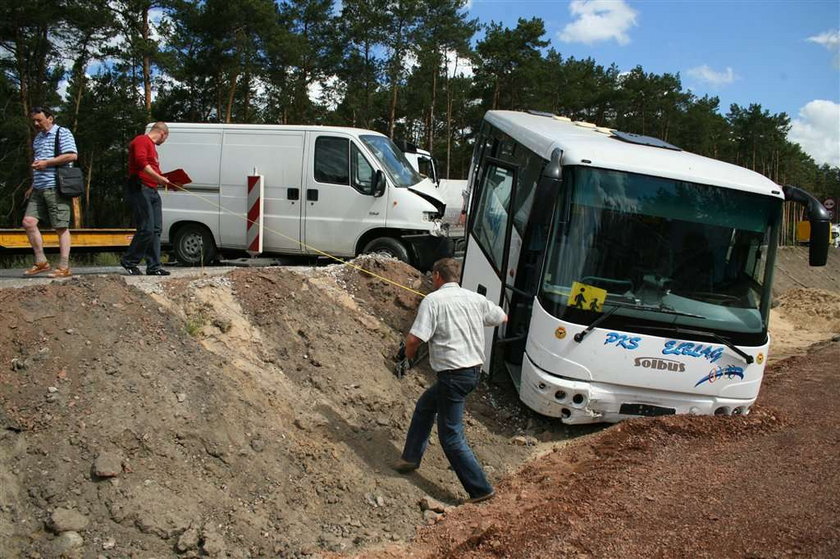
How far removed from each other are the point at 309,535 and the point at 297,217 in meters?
7.05

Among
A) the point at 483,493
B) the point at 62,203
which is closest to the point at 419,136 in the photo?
the point at 62,203

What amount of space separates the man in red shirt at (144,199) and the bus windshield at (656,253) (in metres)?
4.74

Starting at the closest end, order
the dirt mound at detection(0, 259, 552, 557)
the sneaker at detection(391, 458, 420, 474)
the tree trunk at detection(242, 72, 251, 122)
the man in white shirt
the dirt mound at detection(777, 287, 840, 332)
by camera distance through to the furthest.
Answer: the dirt mound at detection(0, 259, 552, 557) < the man in white shirt < the sneaker at detection(391, 458, 420, 474) < the dirt mound at detection(777, 287, 840, 332) < the tree trunk at detection(242, 72, 251, 122)

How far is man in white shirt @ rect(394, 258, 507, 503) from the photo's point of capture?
5.57 metres

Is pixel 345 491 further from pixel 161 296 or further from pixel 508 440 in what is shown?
pixel 161 296

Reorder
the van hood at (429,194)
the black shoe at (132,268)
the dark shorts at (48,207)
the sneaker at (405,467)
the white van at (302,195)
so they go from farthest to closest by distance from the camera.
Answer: the van hood at (429,194)
the white van at (302,195)
the black shoe at (132,268)
the dark shorts at (48,207)
the sneaker at (405,467)

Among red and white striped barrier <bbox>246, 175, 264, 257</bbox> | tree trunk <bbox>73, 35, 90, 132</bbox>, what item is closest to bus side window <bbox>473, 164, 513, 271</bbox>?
red and white striped barrier <bbox>246, 175, 264, 257</bbox>

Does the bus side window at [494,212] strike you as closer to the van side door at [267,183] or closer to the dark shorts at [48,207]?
the van side door at [267,183]

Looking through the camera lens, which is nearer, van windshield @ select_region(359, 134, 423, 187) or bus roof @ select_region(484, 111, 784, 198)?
bus roof @ select_region(484, 111, 784, 198)

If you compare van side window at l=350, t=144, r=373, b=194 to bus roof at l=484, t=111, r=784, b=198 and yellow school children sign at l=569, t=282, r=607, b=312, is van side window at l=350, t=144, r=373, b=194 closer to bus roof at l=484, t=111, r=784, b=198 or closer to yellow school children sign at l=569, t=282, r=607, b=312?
bus roof at l=484, t=111, r=784, b=198

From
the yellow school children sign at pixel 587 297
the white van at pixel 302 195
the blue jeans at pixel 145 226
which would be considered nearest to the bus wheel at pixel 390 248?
the white van at pixel 302 195

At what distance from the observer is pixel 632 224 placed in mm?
Result: 7121

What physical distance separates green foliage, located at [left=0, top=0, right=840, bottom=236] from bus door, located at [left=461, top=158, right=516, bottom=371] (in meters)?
20.9

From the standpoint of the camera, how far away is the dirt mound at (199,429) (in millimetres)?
4562
